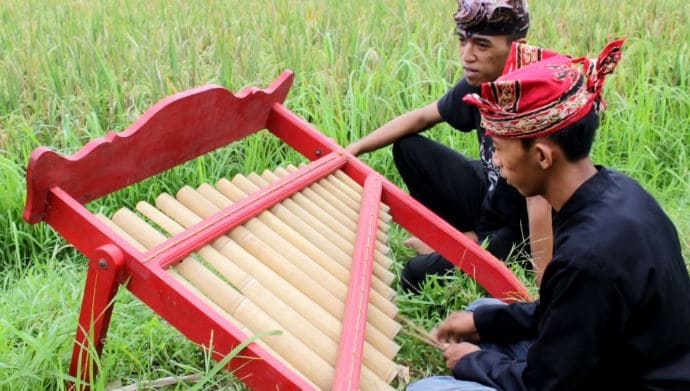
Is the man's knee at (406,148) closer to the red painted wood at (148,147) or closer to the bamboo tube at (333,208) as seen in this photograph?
the bamboo tube at (333,208)

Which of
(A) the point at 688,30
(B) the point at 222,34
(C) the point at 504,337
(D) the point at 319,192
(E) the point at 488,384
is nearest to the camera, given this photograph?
(E) the point at 488,384

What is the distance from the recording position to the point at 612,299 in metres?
1.44

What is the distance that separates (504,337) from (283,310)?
680 mm

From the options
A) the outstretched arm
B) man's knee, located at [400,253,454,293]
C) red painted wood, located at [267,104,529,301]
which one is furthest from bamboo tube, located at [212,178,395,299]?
the outstretched arm

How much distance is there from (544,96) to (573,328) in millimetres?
439

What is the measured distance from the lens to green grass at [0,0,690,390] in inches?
87.5

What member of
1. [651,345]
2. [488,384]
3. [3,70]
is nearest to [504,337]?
[488,384]

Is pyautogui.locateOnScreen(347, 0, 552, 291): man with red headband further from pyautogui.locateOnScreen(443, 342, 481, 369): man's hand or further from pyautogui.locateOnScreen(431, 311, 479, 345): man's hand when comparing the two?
pyautogui.locateOnScreen(443, 342, 481, 369): man's hand

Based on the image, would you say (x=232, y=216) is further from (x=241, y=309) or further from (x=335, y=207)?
(x=335, y=207)

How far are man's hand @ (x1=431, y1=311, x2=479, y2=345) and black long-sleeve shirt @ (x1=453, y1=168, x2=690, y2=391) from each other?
1.54ft

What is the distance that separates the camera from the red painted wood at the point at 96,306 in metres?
1.52

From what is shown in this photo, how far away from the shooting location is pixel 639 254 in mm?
1448

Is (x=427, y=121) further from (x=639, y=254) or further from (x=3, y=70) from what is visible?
(x=3, y=70)

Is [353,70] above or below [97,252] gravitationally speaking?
below
